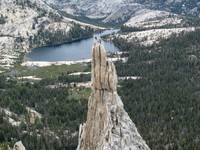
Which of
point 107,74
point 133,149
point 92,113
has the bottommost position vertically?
point 133,149

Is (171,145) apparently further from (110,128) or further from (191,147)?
(110,128)

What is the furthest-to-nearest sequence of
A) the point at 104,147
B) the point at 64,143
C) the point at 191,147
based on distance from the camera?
the point at 64,143, the point at 191,147, the point at 104,147

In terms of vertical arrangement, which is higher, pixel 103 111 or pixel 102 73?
pixel 102 73

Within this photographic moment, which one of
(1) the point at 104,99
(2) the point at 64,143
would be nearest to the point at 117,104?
(1) the point at 104,99

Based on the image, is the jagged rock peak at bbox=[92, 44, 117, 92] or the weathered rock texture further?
the jagged rock peak at bbox=[92, 44, 117, 92]

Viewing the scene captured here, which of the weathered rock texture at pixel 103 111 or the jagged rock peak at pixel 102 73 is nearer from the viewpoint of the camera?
the weathered rock texture at pixel 103 111

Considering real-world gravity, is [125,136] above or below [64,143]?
above

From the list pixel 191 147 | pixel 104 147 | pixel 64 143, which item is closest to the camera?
pixel 104 147

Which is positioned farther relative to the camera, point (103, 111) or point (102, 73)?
point (102, 73)
